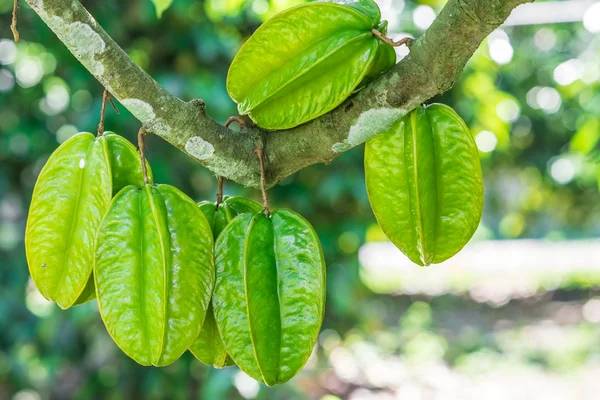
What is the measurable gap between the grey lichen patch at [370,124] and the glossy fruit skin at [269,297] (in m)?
0.16

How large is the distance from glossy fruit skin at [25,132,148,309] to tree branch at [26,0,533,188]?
0.10 m

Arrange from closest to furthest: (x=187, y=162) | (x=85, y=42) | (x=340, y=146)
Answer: (x=85, y=42) < (x=340, y=146) < (x=187, y=162)

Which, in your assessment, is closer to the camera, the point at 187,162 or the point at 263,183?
the point at 263,183

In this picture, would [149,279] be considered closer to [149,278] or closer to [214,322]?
[149,278]

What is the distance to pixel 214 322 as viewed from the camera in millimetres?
1053

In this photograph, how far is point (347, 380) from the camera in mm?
5207

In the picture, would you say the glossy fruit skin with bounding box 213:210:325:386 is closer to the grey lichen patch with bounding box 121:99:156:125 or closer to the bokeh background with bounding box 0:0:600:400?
the grey lichen patch with bounding box 121:99:156:125

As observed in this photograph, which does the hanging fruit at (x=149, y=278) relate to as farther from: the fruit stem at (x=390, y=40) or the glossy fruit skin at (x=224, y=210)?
the fruit stem at (x=390, y=40)

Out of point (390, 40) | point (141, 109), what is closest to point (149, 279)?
point (141, 109)

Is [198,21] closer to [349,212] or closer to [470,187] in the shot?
[349,212]

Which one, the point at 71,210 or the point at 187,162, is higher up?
the point at 187,162

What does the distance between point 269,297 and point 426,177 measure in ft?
1.02

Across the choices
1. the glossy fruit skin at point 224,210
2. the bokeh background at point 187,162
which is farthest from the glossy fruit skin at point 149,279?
the bokeh background at point 187,162

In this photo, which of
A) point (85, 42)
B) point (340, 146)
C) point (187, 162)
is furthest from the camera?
point (187, 162)
